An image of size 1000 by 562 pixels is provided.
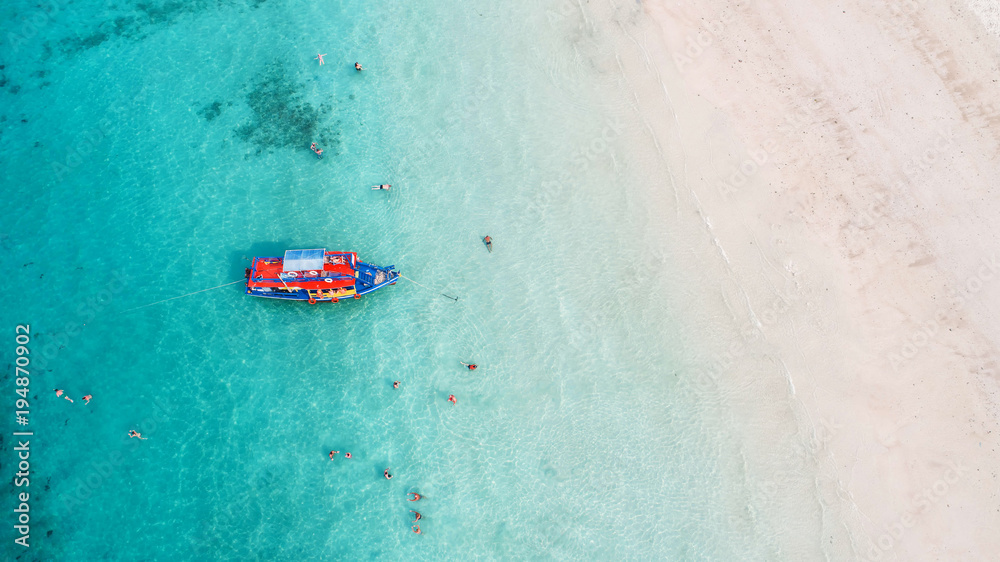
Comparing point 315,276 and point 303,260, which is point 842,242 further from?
point 303,260

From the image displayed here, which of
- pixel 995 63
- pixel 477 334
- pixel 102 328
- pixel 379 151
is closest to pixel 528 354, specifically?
pixel 477 334

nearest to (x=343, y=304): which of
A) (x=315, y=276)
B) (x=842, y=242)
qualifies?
(x=315, y=276)

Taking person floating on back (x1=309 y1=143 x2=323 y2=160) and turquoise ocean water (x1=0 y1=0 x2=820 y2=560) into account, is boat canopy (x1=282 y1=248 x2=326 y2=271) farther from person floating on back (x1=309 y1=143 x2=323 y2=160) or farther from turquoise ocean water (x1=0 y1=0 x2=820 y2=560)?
person floating on back (x1=309 y1=143 x2=323 y2=160)

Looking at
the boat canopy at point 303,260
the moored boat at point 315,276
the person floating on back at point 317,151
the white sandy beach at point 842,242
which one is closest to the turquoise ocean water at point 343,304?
the person floating on back at point 317,151

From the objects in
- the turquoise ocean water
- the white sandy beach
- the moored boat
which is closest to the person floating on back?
the turquoise ocean water

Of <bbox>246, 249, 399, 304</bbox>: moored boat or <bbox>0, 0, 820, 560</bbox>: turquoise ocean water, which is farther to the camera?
<bbox>246, 249, 399, 304</bbox>: moored boat
